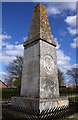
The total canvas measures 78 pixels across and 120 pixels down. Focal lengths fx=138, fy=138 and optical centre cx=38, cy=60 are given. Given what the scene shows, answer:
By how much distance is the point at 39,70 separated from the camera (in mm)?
7520

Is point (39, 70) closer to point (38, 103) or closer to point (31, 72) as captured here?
point (31, 72)

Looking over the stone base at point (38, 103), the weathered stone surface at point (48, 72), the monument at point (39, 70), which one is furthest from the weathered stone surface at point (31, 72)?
the stone base at point (38, 103)

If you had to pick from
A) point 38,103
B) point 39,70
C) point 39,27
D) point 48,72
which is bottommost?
point 38,103

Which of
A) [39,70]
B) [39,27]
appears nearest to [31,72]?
[39,70]

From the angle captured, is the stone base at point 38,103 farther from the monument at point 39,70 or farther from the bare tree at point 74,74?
the bare tree at point 74,74

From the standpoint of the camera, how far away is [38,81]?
24.2ft

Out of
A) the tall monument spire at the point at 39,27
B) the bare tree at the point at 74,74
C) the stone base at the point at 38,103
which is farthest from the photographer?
the bare tree at the point at 74,74

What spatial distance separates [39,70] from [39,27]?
2.87 m

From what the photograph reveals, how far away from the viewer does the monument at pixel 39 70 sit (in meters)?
7.18

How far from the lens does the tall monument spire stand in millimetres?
8594

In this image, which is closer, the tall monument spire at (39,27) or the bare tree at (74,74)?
the tall monument spire at (39,27)

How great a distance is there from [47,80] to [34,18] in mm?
4482

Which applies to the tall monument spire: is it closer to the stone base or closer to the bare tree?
the stone base

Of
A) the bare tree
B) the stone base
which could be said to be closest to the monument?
the stone base
